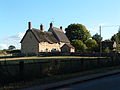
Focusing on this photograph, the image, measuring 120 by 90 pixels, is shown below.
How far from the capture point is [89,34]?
141750 millimetres

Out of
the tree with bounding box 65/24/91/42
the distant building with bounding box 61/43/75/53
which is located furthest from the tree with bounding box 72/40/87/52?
the tree with bounding box 65/24/91/42

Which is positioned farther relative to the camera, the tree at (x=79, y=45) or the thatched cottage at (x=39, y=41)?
the tree at (x=79, y=45)

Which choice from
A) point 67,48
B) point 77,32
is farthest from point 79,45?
point 77,32

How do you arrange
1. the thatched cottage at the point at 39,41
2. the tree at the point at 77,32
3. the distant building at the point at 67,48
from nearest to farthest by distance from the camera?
the thatched cottage at the point at 39,41 < the distant building at the point at 67,48 < the tree at the point at 77,32

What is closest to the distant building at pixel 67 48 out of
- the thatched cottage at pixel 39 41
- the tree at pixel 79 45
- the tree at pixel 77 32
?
the thatched cottage at pixel 39 41

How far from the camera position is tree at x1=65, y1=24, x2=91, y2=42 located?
136 meters

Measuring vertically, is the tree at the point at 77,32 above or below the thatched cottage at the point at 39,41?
above

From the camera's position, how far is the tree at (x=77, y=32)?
13638 centimetres

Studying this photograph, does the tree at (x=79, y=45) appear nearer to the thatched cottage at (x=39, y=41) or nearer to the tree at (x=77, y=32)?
the thatched cottage at (x=39, y=41)

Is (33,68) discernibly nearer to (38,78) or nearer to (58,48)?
(38,78)

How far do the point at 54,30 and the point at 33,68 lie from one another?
263 feet

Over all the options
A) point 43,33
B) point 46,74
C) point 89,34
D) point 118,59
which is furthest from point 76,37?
point 46,74

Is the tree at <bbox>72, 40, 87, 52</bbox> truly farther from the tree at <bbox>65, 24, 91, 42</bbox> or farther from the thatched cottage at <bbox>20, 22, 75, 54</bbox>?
the tree at <bbox>65, 24, 91, 42</bbox>

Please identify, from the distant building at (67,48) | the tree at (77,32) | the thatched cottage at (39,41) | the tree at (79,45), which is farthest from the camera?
the tree at (77,32)
